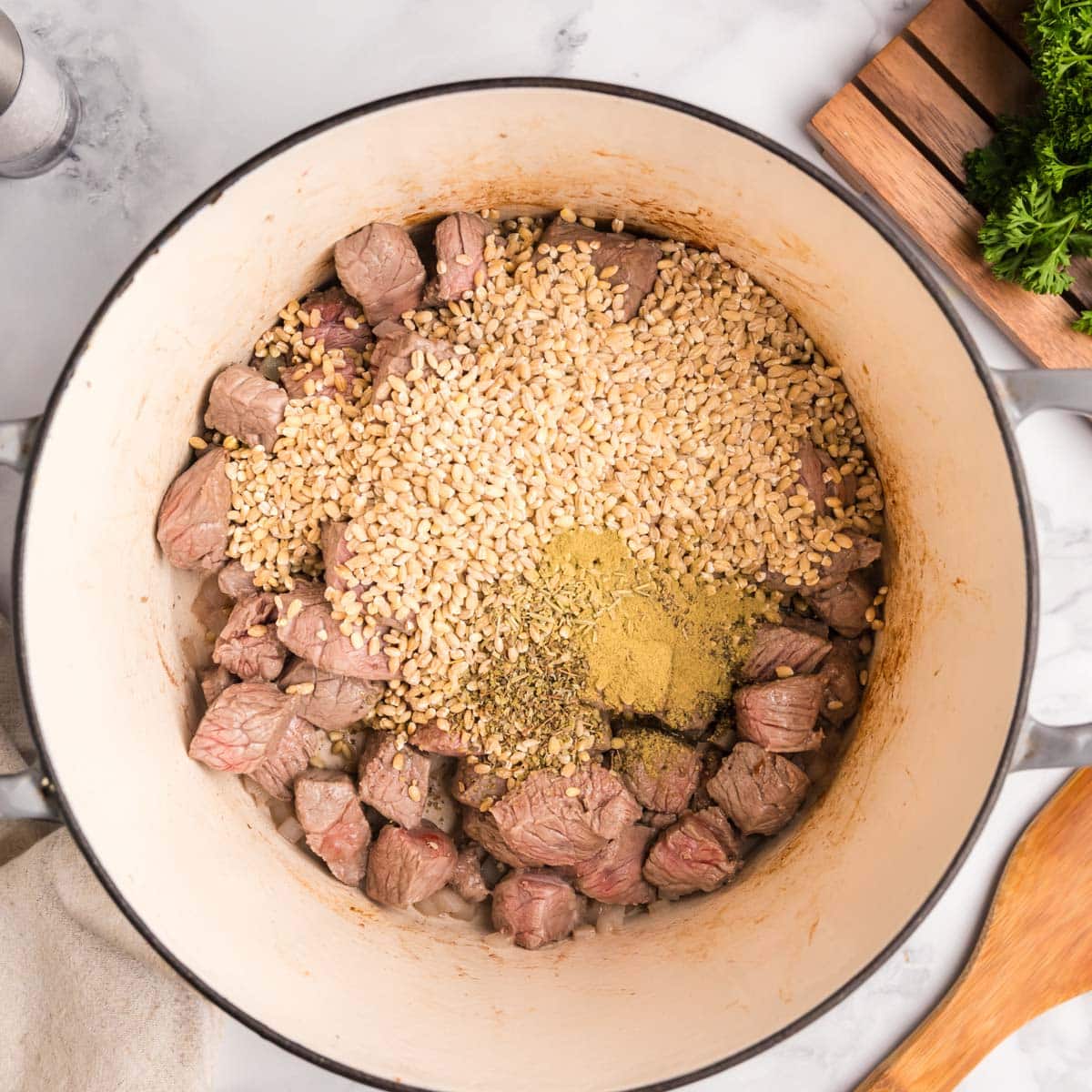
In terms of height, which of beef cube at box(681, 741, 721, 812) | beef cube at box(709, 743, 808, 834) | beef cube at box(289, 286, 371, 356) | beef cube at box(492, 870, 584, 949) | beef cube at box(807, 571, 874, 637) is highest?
beef cube at box(807, 571, 874, 637)

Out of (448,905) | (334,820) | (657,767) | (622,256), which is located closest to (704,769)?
(657,767)

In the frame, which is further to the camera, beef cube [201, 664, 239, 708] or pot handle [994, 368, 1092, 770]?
beef cube [201, 664, 239, 708]

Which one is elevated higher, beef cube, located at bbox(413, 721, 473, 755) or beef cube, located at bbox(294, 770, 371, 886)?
beef cube, located at bbox(413, 721, 473, 755)

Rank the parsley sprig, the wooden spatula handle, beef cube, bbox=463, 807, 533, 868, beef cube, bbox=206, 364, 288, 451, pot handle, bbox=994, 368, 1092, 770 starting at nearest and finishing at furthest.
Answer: pot handle, bbox=994, 368, 1092, 770, the parsley sprig, beef cube, bbox=206, 364, 288, 451, beef cube, bbox=463, 807, 533, 868, the wooden spatula handle

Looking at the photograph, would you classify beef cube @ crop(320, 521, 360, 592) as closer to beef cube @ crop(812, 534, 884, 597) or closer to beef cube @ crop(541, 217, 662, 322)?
beef cube @ crop(541, 217, 662, 322)

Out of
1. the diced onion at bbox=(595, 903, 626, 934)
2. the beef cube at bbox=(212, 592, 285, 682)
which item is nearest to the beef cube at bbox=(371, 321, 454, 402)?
the beef cube at bbox=(212, 592, 285, 682)

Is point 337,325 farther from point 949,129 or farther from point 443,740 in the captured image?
point 949,129

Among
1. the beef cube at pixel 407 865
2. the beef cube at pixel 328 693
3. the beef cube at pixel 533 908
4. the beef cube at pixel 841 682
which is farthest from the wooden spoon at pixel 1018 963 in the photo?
the beef cube at pixel 328 693
